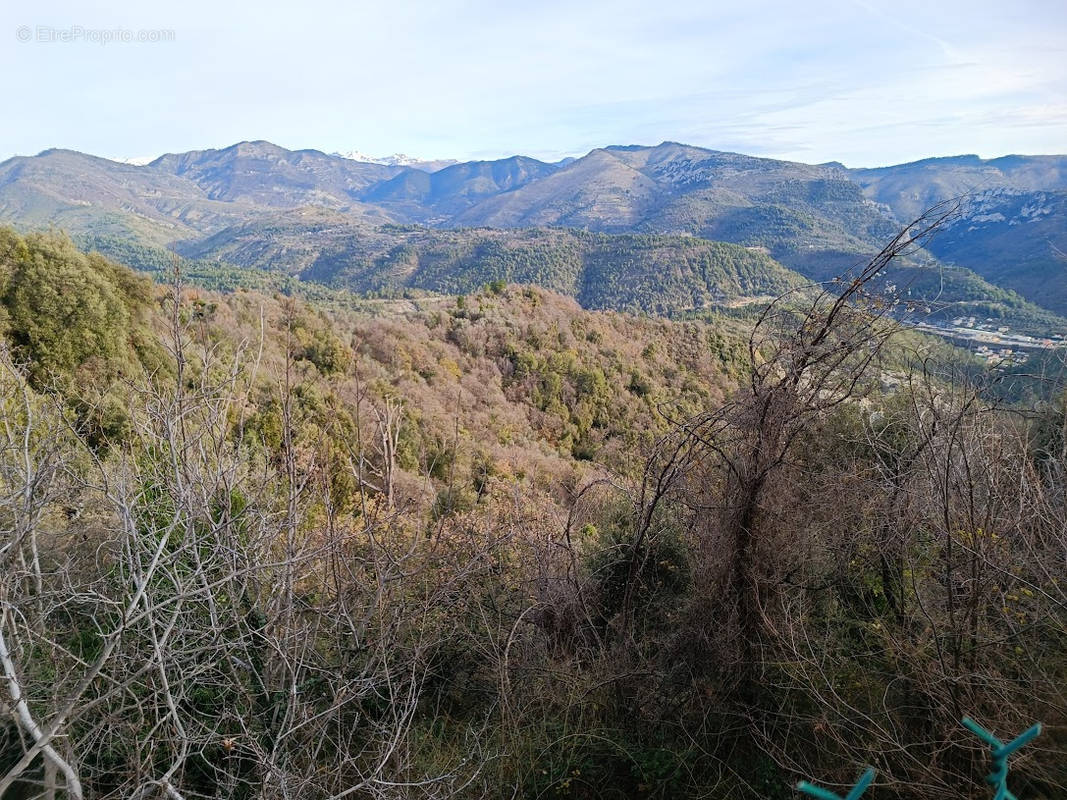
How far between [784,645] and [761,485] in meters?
1.03

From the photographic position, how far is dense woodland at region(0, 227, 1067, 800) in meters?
2.76

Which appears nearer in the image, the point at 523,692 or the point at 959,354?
the point at 959,354

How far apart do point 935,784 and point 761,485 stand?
5.28 ft

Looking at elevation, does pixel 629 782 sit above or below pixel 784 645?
below

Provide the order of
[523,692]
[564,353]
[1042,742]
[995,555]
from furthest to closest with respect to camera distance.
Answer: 1. [564,353]
2. [523,692]
3. [995,555]
4. [1042,742]

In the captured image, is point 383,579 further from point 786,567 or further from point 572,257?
point 572,257

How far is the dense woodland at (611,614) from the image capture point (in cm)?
276

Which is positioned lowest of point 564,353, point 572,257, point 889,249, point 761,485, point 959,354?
point 564,353

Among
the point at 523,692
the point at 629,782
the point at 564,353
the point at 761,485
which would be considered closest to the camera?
the point at 761,485

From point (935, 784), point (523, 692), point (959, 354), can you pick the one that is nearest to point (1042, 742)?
point (935, 784)

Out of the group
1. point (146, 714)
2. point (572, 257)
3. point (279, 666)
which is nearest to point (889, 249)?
point (279, 666)

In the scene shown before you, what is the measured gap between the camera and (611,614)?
600cm

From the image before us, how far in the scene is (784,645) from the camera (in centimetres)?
347

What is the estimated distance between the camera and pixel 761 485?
10.8 feet
